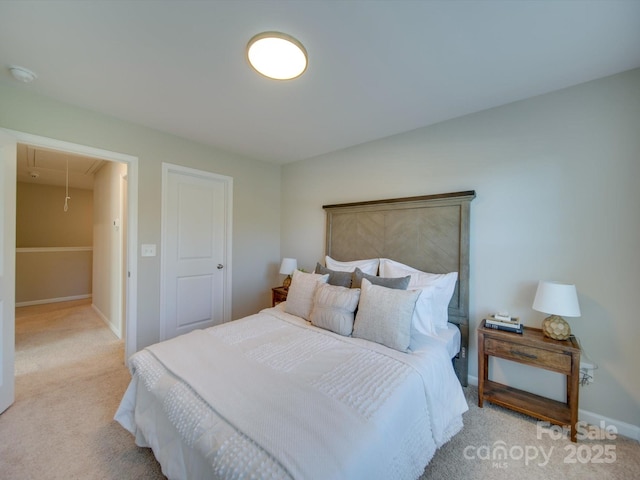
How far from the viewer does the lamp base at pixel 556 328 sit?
5.76ft

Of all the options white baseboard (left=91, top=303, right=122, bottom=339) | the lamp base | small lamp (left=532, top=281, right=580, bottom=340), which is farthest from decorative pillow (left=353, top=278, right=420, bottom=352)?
white baseboard (left=91, top=303, right=122, bottom=339)

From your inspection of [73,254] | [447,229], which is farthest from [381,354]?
[73,254]

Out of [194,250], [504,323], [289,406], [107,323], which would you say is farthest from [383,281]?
[107,323]

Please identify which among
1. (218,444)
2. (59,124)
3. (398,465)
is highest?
(59,124)

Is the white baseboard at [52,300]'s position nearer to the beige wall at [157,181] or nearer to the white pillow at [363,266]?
the beige wall at [157,181]

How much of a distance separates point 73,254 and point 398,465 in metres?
6.83

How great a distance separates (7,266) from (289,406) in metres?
2.46

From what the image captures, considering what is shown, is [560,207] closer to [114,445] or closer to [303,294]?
[303,294]

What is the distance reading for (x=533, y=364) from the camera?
1.79 m

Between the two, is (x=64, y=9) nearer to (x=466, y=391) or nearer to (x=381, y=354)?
(x=381, y=354)

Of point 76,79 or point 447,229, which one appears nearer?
point 76,79

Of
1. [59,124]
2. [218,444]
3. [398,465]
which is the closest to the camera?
[218,444]

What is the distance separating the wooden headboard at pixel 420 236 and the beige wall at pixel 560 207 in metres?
0.12

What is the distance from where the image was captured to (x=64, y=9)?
4.28 ft
